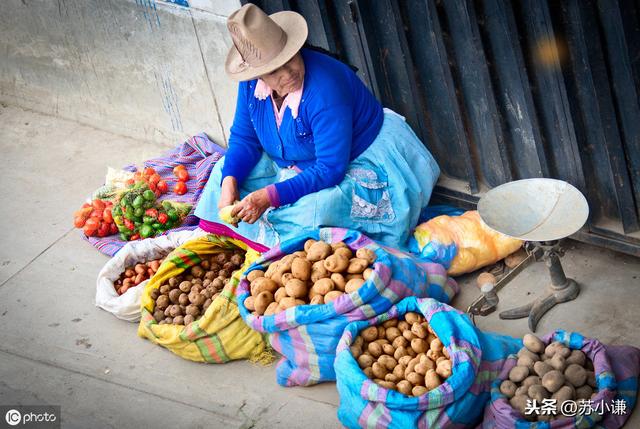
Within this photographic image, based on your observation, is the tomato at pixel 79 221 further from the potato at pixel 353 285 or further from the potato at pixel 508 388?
the potato at pixel 508 388

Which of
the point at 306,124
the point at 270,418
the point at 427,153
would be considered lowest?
the point at 270,418

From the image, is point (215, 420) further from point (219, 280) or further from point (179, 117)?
point (179, 117)

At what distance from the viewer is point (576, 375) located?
3.64m

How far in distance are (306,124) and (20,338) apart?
2.14 meters

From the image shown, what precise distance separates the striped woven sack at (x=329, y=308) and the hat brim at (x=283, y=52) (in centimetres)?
88

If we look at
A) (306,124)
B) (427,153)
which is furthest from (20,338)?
(427,153)

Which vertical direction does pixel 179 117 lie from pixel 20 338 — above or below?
above

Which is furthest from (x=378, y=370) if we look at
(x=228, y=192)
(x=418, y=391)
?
(x=228, y=192)

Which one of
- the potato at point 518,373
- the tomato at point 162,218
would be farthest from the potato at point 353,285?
the tomato at point 162,218

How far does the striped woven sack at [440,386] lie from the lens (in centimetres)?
363

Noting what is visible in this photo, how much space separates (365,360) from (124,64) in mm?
3623

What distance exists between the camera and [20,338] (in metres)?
5.17

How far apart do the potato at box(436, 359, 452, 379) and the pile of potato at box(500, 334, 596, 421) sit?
0.24m

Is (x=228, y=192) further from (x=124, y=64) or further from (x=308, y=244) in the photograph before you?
(x=124, y=64)
